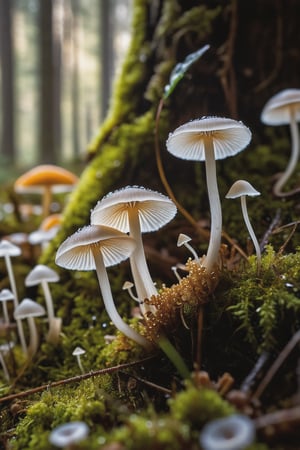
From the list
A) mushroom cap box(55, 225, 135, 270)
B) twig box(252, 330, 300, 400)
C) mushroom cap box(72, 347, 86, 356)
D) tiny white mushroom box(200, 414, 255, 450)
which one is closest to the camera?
tiny white mushroom box(200, 414, 255, 450)

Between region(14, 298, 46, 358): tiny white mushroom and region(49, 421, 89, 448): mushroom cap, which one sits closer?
region(49, 421, 89, 448): mushroom cap

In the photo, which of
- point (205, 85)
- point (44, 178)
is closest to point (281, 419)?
point (205, 85)

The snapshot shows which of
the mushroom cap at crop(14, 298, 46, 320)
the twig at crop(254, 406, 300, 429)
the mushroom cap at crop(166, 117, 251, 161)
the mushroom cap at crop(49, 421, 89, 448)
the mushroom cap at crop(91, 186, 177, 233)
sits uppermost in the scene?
the mushroom cap at crop(166, 117, 251, 161)

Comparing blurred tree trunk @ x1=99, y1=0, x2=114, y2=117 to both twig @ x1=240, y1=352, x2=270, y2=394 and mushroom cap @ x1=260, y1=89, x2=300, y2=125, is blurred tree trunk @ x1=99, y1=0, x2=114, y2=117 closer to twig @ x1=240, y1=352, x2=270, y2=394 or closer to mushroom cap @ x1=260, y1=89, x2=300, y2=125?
mushroom cap @ x1=260, y1=89, x2=300, y2=125

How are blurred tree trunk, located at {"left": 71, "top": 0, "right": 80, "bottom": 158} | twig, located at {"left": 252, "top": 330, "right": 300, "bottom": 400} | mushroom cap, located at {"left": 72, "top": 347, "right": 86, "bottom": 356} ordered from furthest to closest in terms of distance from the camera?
blurred tree trunk, located at {"left": 71, "top": 0, "right": 80, "bottom": 158}, mushroom cap, located at {"left": 72, "top": 347, "right": 86, "bottom": 356}, twig, located at {"left": 252, "top": 330, "right": 300, "bottom": 400}

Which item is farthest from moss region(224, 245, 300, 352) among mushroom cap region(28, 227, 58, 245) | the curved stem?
mushroom cap region(28, 227, 58, 245)

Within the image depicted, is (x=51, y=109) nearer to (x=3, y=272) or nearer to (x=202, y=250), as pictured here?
(x=3, y=272)
